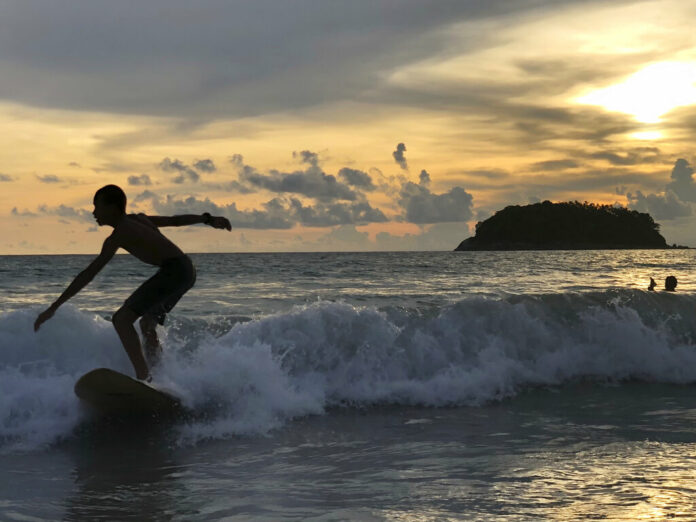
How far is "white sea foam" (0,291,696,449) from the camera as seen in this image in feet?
25.6

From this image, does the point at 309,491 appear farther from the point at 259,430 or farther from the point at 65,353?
the point at 65,353

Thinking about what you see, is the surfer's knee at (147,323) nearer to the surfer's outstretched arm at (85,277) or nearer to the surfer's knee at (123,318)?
the surfer's knee at (123,318)

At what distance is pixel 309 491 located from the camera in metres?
5.30

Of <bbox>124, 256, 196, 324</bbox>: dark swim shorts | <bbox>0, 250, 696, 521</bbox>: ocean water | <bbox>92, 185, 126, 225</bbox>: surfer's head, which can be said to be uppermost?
<bbox>92, 185, 126, 225</bbox>: surfer's head

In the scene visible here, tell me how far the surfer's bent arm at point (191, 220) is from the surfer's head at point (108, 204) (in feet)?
1.53

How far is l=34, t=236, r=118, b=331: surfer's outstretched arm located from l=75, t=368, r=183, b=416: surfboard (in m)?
0.97

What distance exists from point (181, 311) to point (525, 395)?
10899 mm

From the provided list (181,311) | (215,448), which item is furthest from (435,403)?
(181,311)

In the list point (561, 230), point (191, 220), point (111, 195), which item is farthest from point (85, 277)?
point (561, 230)

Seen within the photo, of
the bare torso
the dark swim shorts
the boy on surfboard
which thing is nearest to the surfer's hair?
the boy on surfboard

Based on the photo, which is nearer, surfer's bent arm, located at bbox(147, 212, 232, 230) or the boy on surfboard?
the boy on surfboard

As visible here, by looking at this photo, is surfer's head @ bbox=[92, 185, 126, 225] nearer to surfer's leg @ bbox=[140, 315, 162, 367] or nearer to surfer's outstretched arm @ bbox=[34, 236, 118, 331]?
Answer: surfer's outstretched arm @ bbox=[34, 236, 118, 331]

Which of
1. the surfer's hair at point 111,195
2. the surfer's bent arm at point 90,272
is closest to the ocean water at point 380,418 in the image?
the surfer's bent arm at point 90,272

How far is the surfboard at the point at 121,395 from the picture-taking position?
6.90 metres
